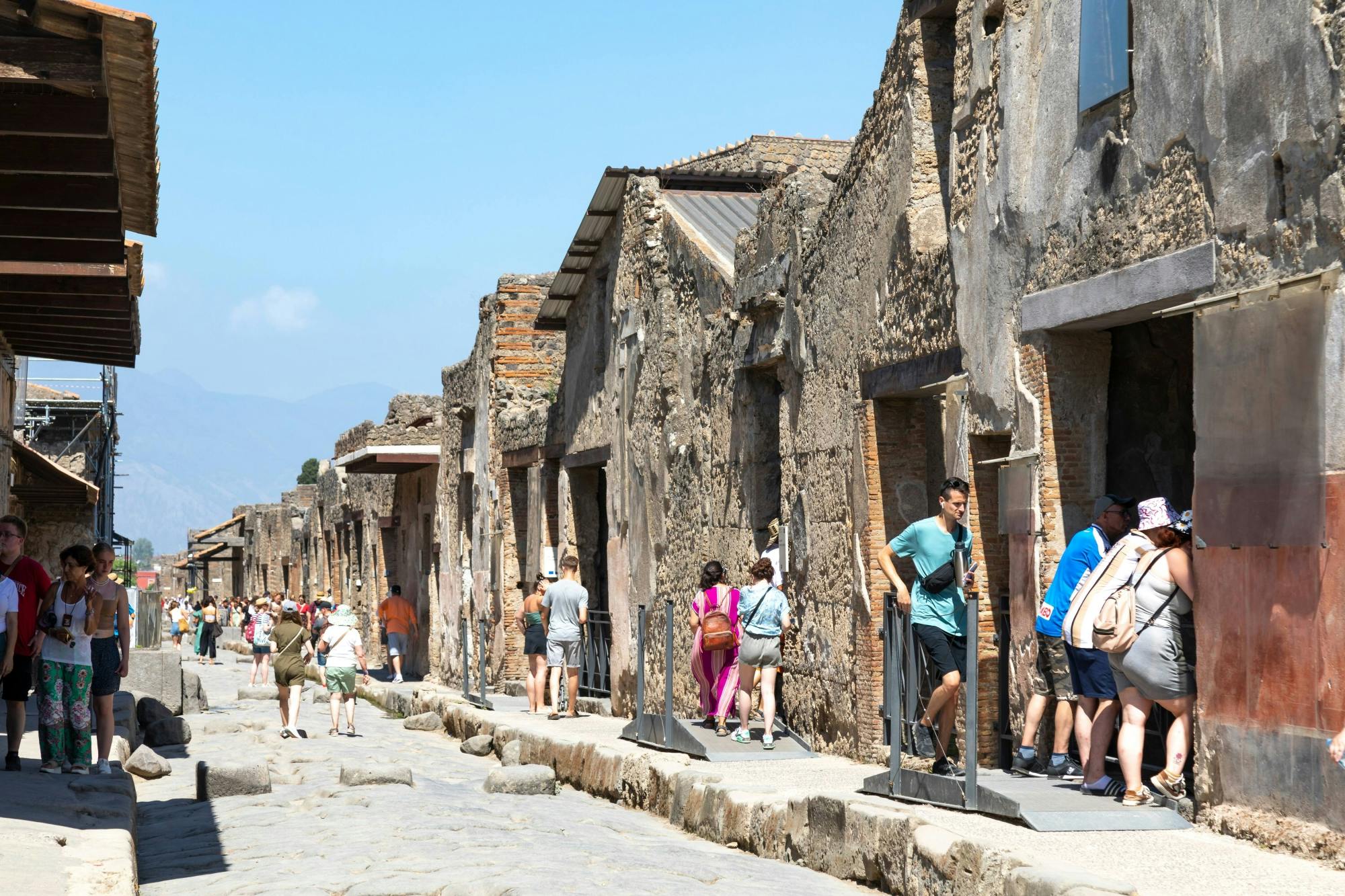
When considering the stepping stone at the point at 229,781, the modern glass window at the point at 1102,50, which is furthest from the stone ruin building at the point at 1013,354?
the stepping stone at the point at 229,781

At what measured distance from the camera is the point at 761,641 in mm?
10633

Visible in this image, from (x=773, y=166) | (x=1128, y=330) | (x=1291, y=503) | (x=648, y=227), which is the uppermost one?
(x=773, y=166)

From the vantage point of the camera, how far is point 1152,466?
329 inches

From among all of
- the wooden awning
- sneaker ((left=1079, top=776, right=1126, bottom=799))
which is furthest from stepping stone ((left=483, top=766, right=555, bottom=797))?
the wooden awning

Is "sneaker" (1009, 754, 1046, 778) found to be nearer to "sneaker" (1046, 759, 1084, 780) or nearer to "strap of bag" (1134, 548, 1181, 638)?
"sneaker" (1046, 759, 1084, 780)

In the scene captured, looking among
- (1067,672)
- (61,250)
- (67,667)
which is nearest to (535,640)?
(67,667)

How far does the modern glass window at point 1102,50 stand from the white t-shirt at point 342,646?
9.32 meters

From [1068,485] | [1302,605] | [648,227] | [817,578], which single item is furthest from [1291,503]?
[648,227]

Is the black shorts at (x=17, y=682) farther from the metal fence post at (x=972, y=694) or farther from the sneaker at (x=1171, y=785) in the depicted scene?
the sneaker at (x=1171, y=785)

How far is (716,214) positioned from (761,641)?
591 cm

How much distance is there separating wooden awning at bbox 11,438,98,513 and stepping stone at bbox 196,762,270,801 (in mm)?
9231

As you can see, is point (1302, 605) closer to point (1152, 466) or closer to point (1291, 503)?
point (1291, 503)

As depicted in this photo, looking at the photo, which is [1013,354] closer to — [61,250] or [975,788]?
[975,788]

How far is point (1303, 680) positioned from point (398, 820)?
16.7ft
